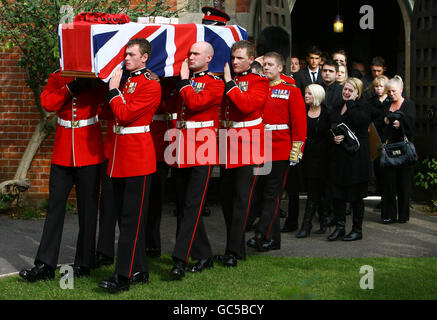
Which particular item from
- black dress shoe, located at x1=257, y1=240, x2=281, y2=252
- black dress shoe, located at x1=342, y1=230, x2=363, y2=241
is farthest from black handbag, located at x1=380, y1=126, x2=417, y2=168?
black dress shoe, located at x1=257, y1=240, x2=281, y2=252

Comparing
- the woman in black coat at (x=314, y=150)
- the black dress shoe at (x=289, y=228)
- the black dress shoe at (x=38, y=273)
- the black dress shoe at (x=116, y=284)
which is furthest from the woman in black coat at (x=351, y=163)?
the black dress shoe at (x=38, y=273)

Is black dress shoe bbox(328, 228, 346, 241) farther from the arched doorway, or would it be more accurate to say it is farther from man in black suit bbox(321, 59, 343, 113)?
the arched doorway

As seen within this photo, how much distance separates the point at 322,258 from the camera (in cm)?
678

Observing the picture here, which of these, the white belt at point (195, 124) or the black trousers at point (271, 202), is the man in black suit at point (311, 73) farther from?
the white belt at point (195, 124)

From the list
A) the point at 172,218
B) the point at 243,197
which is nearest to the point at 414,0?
the point at 172,218

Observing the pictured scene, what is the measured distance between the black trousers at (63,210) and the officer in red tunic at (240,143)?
1092 mm

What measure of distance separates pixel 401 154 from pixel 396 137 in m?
0.20

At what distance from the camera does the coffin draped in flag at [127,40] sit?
5668 mm

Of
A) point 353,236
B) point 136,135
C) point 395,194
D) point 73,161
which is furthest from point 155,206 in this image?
point 395,194

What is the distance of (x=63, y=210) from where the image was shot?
236 inches

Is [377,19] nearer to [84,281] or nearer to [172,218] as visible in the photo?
[172,218]

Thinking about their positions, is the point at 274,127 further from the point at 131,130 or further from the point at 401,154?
the point at 401,154

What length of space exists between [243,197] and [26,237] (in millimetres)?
2551

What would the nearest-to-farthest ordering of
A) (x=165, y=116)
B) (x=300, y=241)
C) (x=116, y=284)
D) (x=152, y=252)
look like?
(x=116, y=284), (x=165, y=116), (x=152, y=252), (x=300, y=241)
